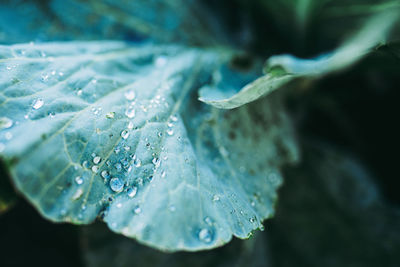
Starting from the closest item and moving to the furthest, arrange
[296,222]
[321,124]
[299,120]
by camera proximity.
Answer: [296,222]
[299,120]
[321,124]

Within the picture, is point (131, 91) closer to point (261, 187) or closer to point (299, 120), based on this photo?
point (261, 187)

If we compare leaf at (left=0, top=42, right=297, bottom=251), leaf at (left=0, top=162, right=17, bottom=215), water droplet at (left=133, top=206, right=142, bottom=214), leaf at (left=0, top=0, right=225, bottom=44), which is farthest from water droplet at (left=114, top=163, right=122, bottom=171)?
leaf at (left=0, top=0, right=225, bottom=44)

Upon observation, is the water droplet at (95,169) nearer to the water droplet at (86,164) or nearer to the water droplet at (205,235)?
the water droplet at (86,164)

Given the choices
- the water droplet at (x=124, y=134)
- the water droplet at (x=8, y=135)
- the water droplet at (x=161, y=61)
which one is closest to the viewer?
the water droplet at (x=8, y=135)

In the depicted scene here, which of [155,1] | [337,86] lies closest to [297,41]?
[337,86]

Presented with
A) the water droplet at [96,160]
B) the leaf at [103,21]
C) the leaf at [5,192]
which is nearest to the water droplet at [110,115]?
the water droplet at [96,160]

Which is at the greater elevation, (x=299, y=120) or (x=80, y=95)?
(x=80, y=95)

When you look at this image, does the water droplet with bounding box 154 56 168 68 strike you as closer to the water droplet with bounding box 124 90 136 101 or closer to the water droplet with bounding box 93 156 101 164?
the water droplet with bounding box 124 90 136 101
